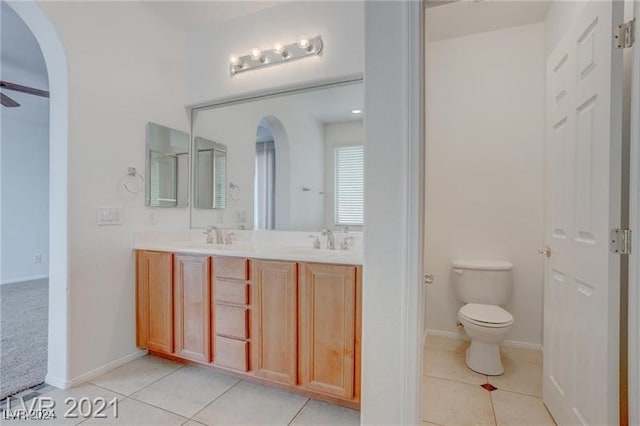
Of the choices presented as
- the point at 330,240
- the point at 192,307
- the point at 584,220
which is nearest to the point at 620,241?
the point at 584,220

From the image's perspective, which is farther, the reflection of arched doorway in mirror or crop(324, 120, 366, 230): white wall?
the reflection of arched doorway in mirror

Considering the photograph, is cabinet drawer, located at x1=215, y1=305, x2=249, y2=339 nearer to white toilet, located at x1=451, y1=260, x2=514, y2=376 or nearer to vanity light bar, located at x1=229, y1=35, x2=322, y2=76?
white toilet, located at x1=451, y1=260, x2=514, y2=376

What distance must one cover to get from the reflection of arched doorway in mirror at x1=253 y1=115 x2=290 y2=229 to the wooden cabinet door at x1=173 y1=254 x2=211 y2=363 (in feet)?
2.27

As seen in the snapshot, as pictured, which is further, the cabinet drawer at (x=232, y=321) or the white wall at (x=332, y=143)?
the white wall at (x=332, y=143)

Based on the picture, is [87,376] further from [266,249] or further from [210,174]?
[210,174]

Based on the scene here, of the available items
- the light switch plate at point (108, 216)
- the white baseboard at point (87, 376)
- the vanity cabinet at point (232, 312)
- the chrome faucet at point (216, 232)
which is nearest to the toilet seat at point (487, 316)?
the vanity cabinet at point (232, 312)

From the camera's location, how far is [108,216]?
2.05 meters

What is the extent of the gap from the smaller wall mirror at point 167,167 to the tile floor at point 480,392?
2348 mm

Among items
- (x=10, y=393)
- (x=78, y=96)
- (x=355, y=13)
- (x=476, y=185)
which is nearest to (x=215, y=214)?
(x=78, y=96)

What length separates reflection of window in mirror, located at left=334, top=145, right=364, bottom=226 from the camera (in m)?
2.23

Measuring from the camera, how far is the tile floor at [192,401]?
5.14ft

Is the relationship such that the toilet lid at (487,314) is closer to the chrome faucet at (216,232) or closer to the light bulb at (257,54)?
the chrome faucet at (216,232)

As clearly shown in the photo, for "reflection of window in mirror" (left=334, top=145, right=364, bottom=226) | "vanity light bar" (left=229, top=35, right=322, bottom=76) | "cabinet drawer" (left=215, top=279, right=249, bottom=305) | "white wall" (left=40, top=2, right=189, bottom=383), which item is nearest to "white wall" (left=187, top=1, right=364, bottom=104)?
"vanity light bar" (left=229, top=35, right=322, bottom=76)

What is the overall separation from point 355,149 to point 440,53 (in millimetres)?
1254
